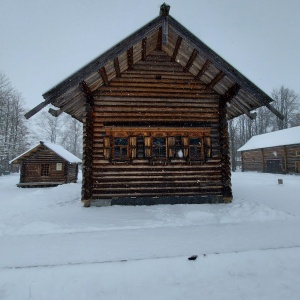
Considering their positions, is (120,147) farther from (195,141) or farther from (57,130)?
(57,130)

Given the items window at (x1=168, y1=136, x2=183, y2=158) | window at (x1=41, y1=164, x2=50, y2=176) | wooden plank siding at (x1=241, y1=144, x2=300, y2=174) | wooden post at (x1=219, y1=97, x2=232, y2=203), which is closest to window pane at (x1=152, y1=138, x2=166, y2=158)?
window at (x1=168, y1=136, x2=183, y2=158)

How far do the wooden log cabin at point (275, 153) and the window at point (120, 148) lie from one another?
24384mm

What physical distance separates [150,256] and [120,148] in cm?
518

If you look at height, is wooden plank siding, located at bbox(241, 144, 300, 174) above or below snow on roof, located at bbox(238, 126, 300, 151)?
below

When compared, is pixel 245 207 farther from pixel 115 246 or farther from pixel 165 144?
pixel 115 246

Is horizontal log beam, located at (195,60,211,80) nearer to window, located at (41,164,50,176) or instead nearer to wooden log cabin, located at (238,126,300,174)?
window, located at (41,164,50,176)

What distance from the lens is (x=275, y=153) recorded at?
27922 millimetres

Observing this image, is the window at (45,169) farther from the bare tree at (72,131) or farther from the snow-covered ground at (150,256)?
the bare tree at (72,131)

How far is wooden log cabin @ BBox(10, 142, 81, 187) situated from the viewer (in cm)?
1962

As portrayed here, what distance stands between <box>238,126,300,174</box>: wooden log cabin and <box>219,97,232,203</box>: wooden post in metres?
21.2

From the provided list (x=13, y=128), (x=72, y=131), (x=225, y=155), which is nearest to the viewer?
(x=225, y=155)

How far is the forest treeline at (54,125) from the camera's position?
116 ft

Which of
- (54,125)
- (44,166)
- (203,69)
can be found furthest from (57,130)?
(203,69)

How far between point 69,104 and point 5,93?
32.5m
